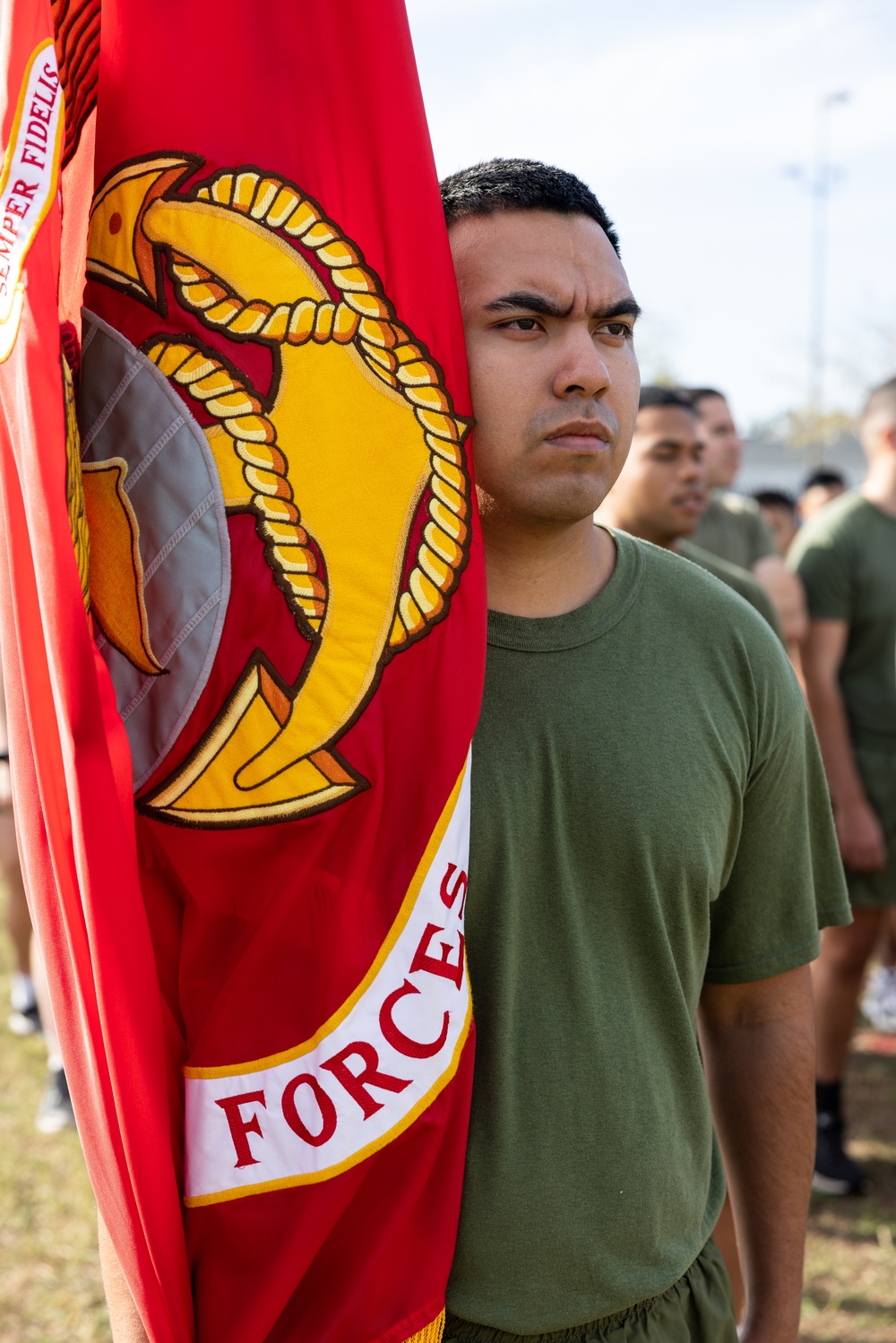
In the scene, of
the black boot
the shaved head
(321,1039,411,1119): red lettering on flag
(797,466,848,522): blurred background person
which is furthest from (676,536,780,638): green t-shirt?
(797,466,848,522): blurred background person

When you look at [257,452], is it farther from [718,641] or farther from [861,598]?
[861,598]

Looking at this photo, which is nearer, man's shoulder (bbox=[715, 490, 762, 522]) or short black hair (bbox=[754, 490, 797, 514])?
man's shoulder (bbox=[715, 490, 762, 522])

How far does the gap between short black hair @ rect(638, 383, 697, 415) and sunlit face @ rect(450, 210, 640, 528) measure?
2.55 m

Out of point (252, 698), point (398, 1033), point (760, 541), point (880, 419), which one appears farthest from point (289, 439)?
point (760, 541)

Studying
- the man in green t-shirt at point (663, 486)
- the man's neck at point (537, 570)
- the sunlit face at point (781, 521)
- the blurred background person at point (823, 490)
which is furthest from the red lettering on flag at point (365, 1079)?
the blurred background person at point (823, 490)

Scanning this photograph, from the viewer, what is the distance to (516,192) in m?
1.50

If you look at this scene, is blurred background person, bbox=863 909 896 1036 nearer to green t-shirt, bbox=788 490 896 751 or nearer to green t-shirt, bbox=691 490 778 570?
green t-shirt, bbox=788 490 896 751

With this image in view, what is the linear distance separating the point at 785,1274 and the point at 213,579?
1.23m

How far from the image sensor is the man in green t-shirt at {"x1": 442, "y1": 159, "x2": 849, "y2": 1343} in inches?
56.1

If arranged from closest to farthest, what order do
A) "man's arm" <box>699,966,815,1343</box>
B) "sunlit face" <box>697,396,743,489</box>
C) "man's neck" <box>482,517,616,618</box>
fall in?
"man's neck" <box>482,517,616,618</box> < "man's arm" <box>699,966,815,1343</box> < "sunlit face" <box>697,396,743,489</box>

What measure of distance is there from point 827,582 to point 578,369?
304 centimetres

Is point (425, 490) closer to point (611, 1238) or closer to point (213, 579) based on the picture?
point (213, 579)

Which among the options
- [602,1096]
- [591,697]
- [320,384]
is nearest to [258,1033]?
[602,1096]

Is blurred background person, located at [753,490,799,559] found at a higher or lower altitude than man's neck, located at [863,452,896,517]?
lower
